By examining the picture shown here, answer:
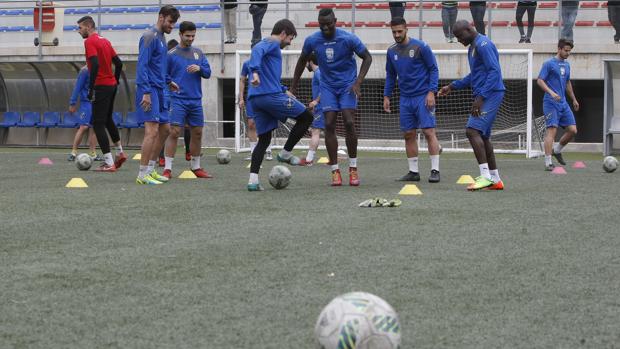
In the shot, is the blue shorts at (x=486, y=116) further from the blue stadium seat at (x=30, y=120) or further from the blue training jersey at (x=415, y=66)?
the blue stadium seat at (x=30, y=120)

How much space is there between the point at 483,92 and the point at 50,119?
16.3 meters

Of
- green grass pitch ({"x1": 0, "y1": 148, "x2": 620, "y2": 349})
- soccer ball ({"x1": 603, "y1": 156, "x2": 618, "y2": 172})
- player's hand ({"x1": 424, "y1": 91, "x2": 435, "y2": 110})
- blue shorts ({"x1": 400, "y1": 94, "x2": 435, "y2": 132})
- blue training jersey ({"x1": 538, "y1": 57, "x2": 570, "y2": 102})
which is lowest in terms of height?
soccer ball ({"x1": 603, "y1": 156, "x2": 618, "y2": 172})

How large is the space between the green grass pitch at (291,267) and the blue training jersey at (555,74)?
18.1 ft

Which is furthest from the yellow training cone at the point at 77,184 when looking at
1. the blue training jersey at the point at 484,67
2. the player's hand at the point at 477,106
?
the blue training jersey at the point at 484,67

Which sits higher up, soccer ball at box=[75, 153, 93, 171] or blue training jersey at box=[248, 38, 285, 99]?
blue training jersey at box=[248, 38, 285, 99]

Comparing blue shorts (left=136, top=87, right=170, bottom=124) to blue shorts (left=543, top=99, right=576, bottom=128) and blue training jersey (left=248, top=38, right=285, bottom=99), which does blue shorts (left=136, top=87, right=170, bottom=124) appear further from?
blue shorts (left=543, top=99, right=576, bottom=128)

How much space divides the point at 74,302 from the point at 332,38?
7.22 metres

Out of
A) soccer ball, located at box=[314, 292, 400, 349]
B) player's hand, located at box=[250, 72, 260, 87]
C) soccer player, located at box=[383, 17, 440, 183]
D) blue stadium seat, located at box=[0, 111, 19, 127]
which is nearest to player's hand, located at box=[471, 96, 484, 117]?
soccer player, located at box=[383, 17, 440, 183]

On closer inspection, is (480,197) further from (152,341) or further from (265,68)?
(152,341)

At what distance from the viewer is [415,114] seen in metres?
12.5

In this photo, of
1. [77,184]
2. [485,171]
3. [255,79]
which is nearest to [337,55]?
[255,79]

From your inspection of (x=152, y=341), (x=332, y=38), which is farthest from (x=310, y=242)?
(x=332, y=38)

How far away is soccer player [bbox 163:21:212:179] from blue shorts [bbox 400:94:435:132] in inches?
94.8

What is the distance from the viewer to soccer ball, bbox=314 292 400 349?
323cm
